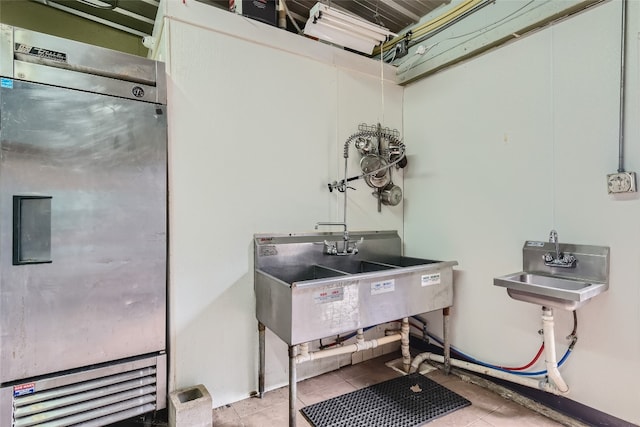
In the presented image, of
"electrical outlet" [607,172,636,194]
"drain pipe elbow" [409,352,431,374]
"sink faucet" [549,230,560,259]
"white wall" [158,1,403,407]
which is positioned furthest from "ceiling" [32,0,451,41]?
"drain pipe elbow" [409,352,431,374]

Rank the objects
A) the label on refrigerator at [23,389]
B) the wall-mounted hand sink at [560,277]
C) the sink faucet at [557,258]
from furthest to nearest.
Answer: the sink faucet at [557,258] < the wall-mounted hand sink at [560,277] < the label on refrigerator at [23,389]

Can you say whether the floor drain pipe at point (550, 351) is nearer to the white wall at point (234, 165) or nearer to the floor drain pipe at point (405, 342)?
the floor drain pipe at point (405, 342)

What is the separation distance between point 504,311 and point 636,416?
743 mm

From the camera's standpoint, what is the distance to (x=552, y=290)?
1530mm

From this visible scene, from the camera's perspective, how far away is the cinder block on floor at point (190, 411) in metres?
1.59

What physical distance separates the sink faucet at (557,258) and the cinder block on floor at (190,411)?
2.11m

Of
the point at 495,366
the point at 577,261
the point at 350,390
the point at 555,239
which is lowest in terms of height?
the point at 350,390

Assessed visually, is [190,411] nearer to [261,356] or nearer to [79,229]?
[261,356]

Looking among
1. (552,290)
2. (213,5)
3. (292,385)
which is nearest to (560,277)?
(552,290)

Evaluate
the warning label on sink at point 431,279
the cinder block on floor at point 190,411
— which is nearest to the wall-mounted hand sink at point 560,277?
the warning label on sink at point 431,279

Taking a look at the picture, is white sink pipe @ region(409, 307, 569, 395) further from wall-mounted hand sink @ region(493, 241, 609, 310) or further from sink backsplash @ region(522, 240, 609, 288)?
sink backsplash @ region(522, 240, 609, 288)

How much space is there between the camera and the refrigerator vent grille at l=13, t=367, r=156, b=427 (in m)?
1.43

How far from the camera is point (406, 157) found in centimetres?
281

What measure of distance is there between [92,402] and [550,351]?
8.10ft
